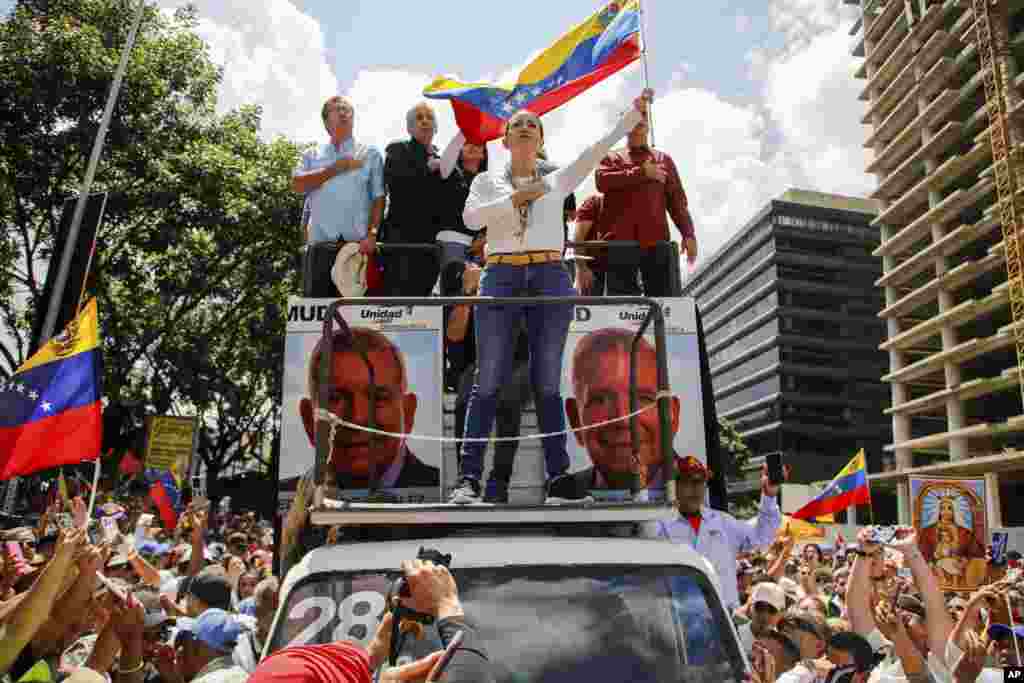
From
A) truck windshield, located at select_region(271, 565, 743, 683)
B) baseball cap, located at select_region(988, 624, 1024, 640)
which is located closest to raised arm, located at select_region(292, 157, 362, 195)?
truck windshield, located at select_region(271, 565, 743, 683)

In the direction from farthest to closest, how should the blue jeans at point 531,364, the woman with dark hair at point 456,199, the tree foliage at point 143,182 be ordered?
the tree foliage at point 143,182 → the woman with dark hair at point 456,199 → the blue jeans at point 531,364

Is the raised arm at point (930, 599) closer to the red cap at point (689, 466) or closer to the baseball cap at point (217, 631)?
the red cap at point (689, 466)

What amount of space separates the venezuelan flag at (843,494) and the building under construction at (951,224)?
3678 centimetres

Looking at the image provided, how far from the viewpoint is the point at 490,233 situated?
4.68 meters

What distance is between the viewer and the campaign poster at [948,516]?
295 inches

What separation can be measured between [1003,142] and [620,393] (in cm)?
5588

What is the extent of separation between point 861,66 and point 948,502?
70.6 meters

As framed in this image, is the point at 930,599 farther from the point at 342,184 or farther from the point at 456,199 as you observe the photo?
the point at 342,184

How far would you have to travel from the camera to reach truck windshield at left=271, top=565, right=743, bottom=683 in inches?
120

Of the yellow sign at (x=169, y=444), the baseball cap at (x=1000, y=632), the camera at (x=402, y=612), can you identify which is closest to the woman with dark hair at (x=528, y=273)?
the camera at (x=402, y=612)

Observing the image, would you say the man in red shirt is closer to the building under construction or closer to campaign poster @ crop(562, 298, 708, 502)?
campaign poster @ crop(562, 298, 708, 502)

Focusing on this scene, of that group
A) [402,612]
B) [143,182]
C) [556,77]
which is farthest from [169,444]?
[402,612]

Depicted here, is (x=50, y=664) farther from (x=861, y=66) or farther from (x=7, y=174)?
(x=861, y=66)

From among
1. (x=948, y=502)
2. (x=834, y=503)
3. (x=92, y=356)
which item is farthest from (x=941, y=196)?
(x=92, y=356)
